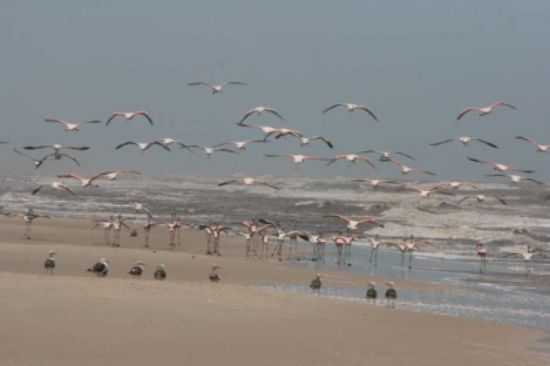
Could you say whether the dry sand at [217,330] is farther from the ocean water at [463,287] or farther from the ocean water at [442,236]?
the ocean water at [442,236]

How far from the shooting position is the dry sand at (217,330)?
16.0 m

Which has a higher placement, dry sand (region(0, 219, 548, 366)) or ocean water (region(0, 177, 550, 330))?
ocean water (region(0, 177, 550, 330))

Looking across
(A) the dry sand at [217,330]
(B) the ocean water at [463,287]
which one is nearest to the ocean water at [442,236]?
(B) the ocean water at [463,287]

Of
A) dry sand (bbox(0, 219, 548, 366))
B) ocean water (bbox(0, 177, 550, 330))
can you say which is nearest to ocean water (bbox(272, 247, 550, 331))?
ocean water (bbox(0, 177, 550, 330))

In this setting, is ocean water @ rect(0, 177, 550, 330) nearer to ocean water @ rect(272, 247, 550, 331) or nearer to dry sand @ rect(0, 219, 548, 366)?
ocean water @ rect(272, 247, 550, 331)

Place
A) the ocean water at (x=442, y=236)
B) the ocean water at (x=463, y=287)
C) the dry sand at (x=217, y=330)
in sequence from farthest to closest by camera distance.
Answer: the ocean water at (x=442, y=236) < the ocean water at (x=463, y=287) < the dry sand at (x=217, y=330)

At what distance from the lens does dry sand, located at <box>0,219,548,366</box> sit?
16.0 meters

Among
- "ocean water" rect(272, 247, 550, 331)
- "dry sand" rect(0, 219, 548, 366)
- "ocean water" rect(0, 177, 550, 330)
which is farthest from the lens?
"ocean water" rect(0, 177, 550, 330)

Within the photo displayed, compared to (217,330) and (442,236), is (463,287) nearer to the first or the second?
(217,330)

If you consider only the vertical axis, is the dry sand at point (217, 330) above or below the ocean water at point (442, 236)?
below

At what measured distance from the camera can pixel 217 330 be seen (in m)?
18.4

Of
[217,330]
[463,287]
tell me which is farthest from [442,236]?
[217,330]

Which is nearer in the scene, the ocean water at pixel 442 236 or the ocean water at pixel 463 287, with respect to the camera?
the ocean water at pixel 463 287

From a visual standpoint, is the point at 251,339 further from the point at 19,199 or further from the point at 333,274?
the point at 19,199
